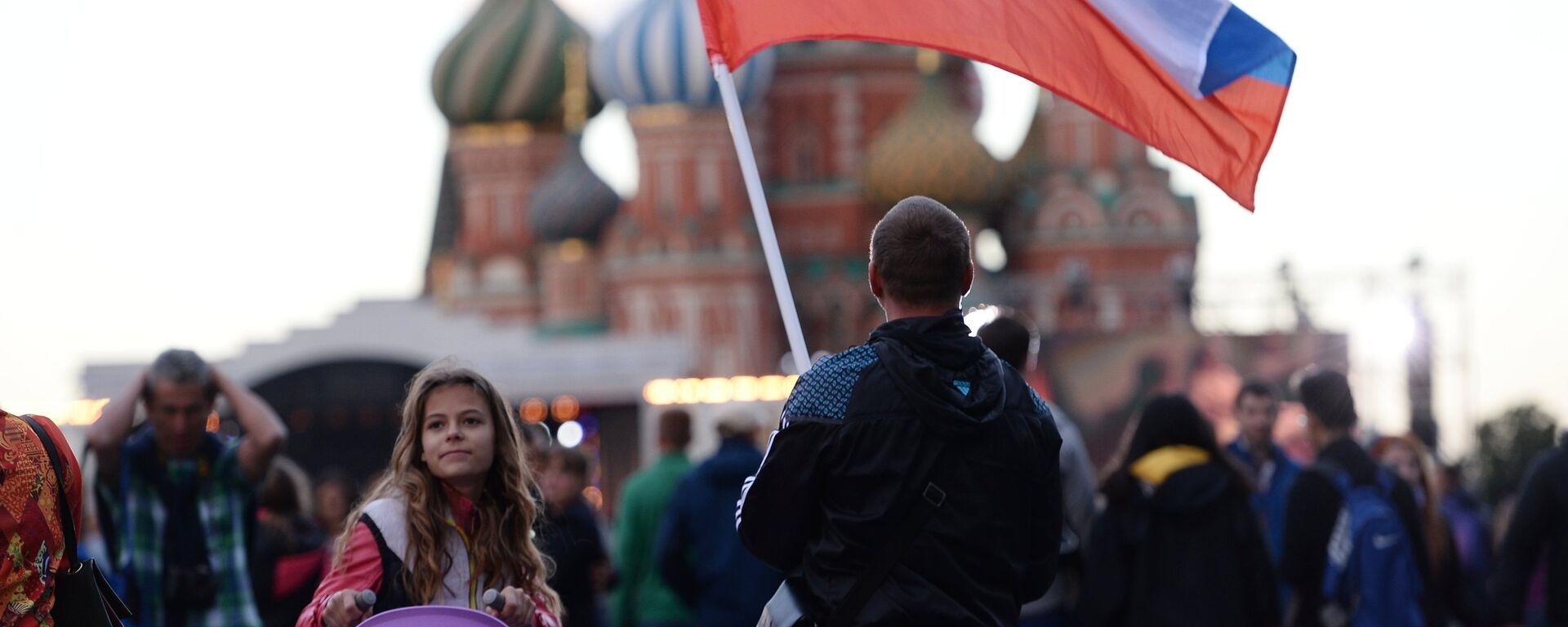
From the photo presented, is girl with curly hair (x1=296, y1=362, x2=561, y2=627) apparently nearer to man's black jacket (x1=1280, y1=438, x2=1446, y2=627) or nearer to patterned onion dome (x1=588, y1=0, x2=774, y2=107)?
man's black jacket (x1=1280, y1=438, x2=1446, y2=627)

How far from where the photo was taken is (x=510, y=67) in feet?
111

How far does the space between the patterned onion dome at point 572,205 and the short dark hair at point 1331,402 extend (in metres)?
26.3

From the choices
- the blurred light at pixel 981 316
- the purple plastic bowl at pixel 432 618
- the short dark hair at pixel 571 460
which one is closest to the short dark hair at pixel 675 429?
the short dark hair at pixel 571 460

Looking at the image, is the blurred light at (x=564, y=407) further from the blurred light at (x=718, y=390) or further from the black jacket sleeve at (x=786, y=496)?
the black jacket sleeve at (x=786, y=496)

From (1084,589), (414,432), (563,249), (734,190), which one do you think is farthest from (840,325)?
(414,432)

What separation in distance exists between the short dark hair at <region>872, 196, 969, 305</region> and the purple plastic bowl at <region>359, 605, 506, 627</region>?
892 millimetres

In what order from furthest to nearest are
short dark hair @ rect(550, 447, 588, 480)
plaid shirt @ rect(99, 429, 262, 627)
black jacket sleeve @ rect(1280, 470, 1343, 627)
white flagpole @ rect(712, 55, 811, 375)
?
1. short dark hair @ rect(550, 447, 588, 480)
2. black jacket sleeve @ rect(1280, 470, 1343, 627)
3. plaid shirt @ rect(99, 429, 262, 627)
4. white flagpole @ rect(712, 55, 811, 375)

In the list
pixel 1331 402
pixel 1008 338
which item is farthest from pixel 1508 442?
pixel 1008 338

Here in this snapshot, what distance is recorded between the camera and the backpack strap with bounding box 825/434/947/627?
3.65 m

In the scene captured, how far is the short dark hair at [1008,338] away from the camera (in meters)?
5.99

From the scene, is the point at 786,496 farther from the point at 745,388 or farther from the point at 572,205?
the point at 572,205

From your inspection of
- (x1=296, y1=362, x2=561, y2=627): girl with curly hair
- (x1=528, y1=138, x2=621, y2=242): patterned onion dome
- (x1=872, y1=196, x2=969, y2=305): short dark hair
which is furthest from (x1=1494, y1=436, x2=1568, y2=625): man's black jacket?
(x1=528, y1=138, x2=621, y2=242): patterned onion dome

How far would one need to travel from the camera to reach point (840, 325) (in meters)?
31.3

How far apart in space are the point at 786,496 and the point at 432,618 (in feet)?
2.15
